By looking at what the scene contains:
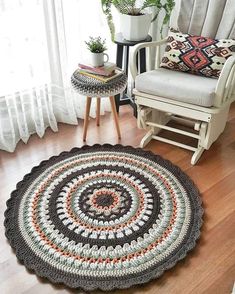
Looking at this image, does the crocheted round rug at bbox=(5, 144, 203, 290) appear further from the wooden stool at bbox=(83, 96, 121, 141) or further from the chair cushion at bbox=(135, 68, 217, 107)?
the chair cushion at bbox=(135, 68, 217, 107)

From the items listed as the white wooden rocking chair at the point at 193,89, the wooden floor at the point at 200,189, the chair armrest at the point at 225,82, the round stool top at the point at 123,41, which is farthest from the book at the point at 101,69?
the chair armrest at the point at 225,82

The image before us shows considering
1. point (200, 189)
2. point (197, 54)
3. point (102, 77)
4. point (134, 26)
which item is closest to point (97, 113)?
point (102, 77)

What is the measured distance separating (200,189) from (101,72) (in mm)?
908

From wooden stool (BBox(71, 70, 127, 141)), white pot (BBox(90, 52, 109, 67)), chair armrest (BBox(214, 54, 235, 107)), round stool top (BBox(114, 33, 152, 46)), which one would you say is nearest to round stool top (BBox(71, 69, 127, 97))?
wooden stool (BBox(71, 70, 127, 141))

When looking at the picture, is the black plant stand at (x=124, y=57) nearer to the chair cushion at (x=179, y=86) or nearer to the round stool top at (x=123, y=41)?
the round stool top at (x=123, y=41)

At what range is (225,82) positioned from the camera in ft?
6.20

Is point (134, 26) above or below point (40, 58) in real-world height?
above

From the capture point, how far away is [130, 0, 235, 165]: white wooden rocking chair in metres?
1.95

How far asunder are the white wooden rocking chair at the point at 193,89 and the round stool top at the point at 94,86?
5.7 inches

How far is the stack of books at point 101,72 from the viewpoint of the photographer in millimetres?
2088

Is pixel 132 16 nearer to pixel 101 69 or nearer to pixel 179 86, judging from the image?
pixel 101 69

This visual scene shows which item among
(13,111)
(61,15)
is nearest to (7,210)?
(13,111)

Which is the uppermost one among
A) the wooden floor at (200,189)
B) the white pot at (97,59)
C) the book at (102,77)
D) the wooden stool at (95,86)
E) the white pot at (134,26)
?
the white pot at (134,26)

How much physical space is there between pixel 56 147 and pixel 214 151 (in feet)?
3.46
